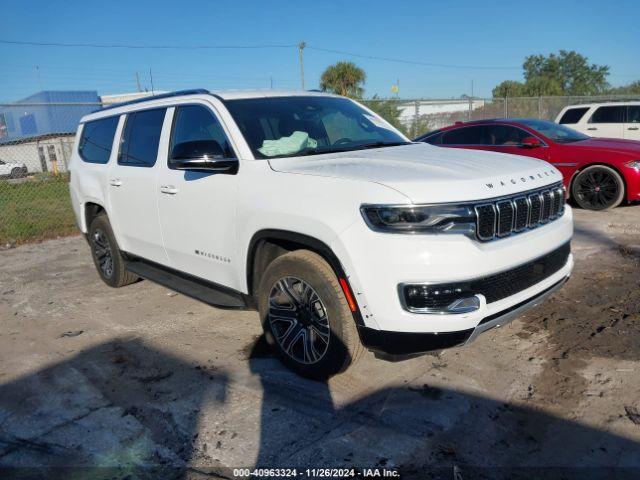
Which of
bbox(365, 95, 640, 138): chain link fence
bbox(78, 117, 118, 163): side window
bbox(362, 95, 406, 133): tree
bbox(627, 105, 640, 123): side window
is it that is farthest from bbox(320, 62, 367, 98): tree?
bbox(78, 117, 118, 163): side window

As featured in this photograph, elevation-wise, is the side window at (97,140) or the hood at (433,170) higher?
the side window at (97,140)

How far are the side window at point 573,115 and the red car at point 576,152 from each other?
4.08 meters

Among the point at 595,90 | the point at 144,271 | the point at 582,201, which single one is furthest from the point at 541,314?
the point at 595,90

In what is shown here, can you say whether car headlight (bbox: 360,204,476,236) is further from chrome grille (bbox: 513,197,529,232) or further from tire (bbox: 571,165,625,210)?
tire (bbox: 571,165,625,210)

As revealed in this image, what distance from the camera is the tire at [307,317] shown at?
3047 mm

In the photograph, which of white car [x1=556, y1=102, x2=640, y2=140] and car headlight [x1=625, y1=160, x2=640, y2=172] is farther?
white car [x1=556, y1=102, x2=640, y2=140]

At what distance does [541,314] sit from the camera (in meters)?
4.37

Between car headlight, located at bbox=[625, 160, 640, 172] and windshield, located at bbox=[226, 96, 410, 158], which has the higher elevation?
windshield, located at bbox=[226, 96, 410, 158]

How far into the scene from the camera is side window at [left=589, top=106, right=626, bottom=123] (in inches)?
498

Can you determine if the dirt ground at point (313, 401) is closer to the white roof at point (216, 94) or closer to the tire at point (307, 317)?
the tire at point (307, 317)

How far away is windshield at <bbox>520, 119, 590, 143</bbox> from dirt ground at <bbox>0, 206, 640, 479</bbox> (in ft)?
15.5

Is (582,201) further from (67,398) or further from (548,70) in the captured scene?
(548,70)

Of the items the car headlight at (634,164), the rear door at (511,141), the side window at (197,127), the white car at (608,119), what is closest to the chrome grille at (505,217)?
the side window at (197,127)

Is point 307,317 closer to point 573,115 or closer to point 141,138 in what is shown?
point 141,138
